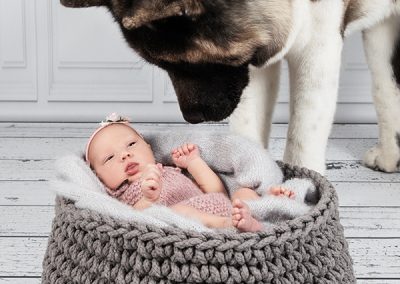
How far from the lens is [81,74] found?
6.61 feet

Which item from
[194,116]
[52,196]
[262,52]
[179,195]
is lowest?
[52,196]

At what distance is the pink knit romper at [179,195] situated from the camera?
949 mm

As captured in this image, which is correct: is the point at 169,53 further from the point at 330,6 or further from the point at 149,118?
the point at 149,118

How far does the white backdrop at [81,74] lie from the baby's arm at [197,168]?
0.93 metres

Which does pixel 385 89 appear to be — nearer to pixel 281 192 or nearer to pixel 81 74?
pixel 281 192

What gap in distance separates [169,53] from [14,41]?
3.68 ft

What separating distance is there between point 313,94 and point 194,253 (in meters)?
0.55

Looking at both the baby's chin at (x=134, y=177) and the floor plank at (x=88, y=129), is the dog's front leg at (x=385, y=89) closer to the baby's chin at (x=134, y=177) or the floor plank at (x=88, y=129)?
the floor plank at (x=88, y=129)

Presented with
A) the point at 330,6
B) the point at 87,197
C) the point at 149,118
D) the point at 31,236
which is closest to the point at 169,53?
the point at 87,197

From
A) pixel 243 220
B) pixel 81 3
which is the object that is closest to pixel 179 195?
pixel 243 220

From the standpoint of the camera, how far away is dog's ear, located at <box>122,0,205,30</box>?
843mm

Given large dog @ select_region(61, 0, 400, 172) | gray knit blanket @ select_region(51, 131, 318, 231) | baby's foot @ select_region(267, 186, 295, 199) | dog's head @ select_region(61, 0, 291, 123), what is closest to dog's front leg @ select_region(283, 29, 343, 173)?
large dog @ select_region(61, 0, 400, 172)

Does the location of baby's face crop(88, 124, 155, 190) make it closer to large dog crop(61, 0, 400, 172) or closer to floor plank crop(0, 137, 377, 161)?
large dog crop(61, 0, 400, 172)

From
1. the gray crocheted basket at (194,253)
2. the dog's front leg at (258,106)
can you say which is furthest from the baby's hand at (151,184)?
the dog's front leg at (258,106)
